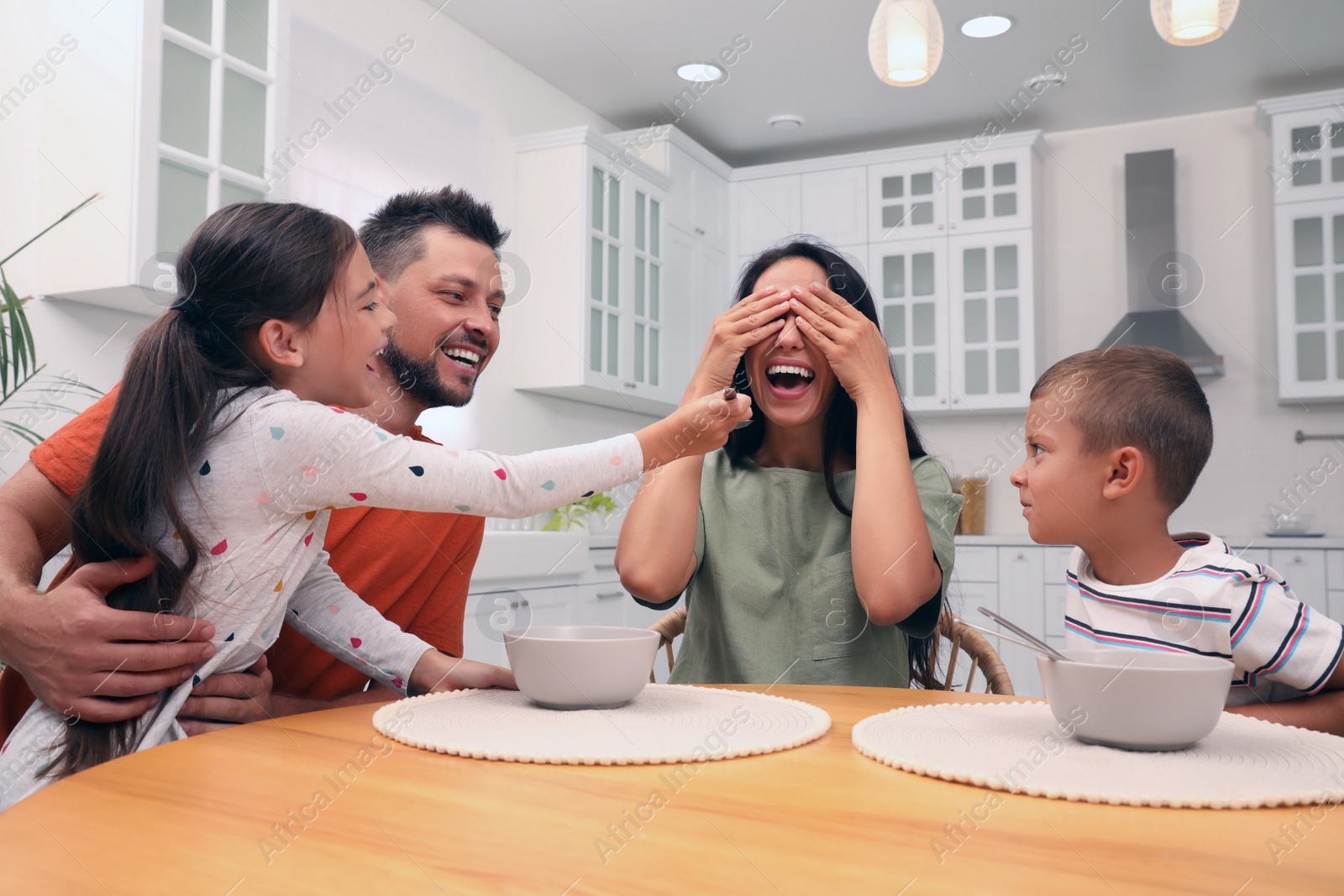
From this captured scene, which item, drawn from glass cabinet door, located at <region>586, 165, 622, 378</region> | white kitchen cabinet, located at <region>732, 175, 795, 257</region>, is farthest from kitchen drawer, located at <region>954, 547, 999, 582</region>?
white kitchen cabinet, located at <region>732, 175, 795, 257</region>

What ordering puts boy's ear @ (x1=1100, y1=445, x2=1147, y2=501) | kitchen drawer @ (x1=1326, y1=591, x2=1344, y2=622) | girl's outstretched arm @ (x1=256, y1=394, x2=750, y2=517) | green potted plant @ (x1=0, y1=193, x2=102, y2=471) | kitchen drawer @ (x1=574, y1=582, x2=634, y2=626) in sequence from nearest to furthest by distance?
girl's outstretched arm @ (x1=256, y1=394, x2=750, y2=517) < boy's ear @ (x1=1100, y1=445, x2=1147, y2=501) < green potted plant @ (x1=0, y1=193, x2=102, y2=471) < kitchen drawer @ (x1=574, y1=582, x2=634, y2=626) < kitchen drawer @ (x1=1326, y1=591, x2=1344, y2=622)

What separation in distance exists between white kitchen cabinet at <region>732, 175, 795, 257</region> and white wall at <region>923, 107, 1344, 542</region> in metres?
1.19

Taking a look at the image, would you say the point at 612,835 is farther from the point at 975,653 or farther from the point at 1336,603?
the point at 1336,603

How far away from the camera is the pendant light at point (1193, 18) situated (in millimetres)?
1504

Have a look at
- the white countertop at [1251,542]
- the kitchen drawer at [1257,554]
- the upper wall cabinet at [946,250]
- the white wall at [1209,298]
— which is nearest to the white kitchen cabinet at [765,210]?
the upper wall cabinet at [946,250]

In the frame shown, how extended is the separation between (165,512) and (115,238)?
5.17 ft

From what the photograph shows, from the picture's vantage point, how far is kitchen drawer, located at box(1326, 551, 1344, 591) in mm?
3605

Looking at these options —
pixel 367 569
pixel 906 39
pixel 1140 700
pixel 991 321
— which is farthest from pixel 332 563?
pixel 991 321

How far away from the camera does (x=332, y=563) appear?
47.5 inches

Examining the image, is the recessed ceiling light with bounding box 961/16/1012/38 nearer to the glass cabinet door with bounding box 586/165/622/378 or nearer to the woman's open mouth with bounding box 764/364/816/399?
the glass cabinet door with bounding box 586/165/622/378

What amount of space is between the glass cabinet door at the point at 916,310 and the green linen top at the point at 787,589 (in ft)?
10.9

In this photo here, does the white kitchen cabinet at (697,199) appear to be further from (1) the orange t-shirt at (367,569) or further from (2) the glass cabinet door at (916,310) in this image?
Result: (1) the orange t-shirt at (367,569)

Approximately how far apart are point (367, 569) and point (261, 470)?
400 mm

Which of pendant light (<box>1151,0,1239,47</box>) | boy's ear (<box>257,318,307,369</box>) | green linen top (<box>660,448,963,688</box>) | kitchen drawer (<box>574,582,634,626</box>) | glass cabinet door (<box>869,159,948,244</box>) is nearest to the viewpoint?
boy's ear (<box>257,318,307,369</box>)
